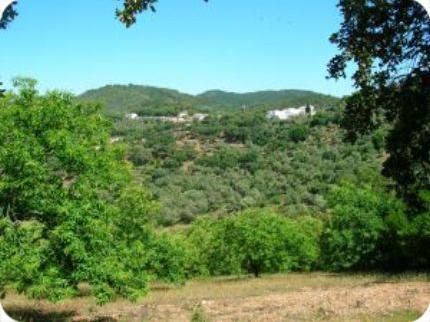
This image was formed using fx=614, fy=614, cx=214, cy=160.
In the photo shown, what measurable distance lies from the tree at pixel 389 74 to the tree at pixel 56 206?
19.6 feet

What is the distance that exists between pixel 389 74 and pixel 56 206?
292 inches

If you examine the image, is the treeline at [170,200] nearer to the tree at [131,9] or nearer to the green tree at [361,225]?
the green tree at [361,225]

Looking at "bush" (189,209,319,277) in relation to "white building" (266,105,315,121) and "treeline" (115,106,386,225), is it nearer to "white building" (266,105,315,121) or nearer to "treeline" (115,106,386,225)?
"treeline" (115,106,386,225)

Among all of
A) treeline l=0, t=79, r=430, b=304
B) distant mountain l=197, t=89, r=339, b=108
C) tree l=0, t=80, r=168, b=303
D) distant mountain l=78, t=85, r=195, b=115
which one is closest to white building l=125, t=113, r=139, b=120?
distant mountain l=78, t=85, r=195, b=115

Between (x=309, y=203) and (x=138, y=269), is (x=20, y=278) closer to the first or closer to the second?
(x=138, y=269)

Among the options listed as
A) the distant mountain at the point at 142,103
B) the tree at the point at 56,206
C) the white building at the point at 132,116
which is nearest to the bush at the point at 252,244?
the distant mountain at the point at 142,103

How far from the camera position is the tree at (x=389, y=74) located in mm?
10719

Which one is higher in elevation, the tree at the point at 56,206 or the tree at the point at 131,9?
the tree at the point at 131,9

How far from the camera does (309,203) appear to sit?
124 feet

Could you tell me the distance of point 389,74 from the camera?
1109 cm

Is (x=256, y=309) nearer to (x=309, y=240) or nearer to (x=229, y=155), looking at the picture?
(x=229, y=155)

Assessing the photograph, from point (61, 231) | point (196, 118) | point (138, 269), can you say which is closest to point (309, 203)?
point (196, 118)

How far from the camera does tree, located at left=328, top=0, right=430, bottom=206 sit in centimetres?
1072

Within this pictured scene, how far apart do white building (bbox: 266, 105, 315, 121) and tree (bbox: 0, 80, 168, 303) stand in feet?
17.7
